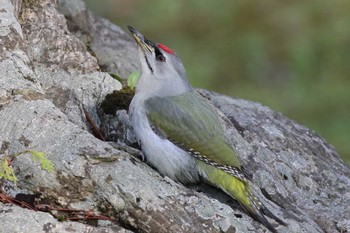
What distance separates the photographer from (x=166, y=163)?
19.4 ft

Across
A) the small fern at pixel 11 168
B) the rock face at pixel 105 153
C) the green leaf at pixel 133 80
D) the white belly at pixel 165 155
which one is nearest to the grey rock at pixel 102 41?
the rock face at pixel 105 153

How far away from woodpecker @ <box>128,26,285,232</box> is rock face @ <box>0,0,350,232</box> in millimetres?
122

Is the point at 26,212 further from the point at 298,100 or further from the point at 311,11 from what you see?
the point at 311,11

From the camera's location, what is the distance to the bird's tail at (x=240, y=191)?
5.68 m

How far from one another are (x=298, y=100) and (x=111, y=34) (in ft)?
15.9

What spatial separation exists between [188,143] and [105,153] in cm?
77

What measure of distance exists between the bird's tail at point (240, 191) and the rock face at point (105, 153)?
0.21 ft

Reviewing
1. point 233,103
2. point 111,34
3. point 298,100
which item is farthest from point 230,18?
point 233,103

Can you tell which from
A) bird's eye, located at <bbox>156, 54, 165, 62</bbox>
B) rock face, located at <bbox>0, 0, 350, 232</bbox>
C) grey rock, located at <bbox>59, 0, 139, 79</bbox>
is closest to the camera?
rock face, located at <bbox>0, 0, 350, 232</bbox>

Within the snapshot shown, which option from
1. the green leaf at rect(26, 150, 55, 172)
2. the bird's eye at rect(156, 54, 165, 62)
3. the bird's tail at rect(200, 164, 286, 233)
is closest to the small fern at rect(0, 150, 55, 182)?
the green leaf at rect(26, 150, 55, 172)

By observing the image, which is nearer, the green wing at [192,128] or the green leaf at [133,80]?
the green wing at [192,128]

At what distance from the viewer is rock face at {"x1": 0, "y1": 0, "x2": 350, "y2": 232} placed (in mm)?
5281

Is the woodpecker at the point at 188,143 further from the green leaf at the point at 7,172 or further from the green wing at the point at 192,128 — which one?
the green leaf at the point at 7,172

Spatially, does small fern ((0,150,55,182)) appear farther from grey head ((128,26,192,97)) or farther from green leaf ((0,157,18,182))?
grey head ((128,26,192,97))
